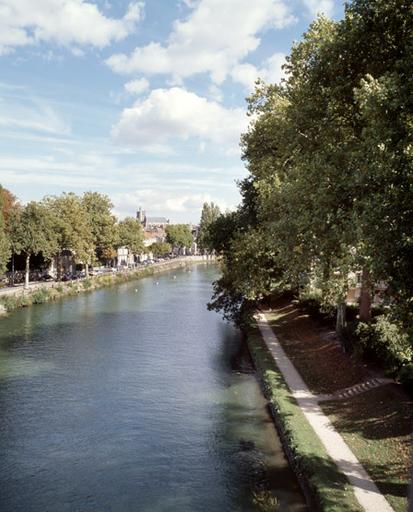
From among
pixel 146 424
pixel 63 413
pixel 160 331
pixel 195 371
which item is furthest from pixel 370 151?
pixel 160 331

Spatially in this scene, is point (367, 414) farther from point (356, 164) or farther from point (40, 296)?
point (40, 296)

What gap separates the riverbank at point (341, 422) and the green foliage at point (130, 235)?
82141 mm

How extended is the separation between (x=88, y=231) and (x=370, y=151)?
7418cm

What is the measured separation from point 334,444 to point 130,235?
98.7 m

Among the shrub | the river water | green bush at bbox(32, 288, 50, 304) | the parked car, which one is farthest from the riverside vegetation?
the parked car

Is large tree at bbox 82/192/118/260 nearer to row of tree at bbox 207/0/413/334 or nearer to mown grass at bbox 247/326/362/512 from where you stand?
row of tree at bbox 207/0/413/334

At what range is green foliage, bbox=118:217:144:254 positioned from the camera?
11519 cm

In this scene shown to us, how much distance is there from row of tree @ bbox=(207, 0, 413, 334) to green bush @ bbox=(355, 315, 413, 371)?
2.02 m

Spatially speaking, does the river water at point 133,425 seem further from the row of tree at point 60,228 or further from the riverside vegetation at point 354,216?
the row of tree at point 60,228

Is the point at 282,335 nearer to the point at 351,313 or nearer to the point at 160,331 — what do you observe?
the point at 351,313

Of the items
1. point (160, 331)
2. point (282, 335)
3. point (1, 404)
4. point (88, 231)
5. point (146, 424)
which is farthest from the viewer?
point (88, 231)

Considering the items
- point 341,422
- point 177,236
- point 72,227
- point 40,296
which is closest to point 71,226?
point 72,227

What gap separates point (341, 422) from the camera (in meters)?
23.2

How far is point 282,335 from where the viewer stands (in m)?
42.8
